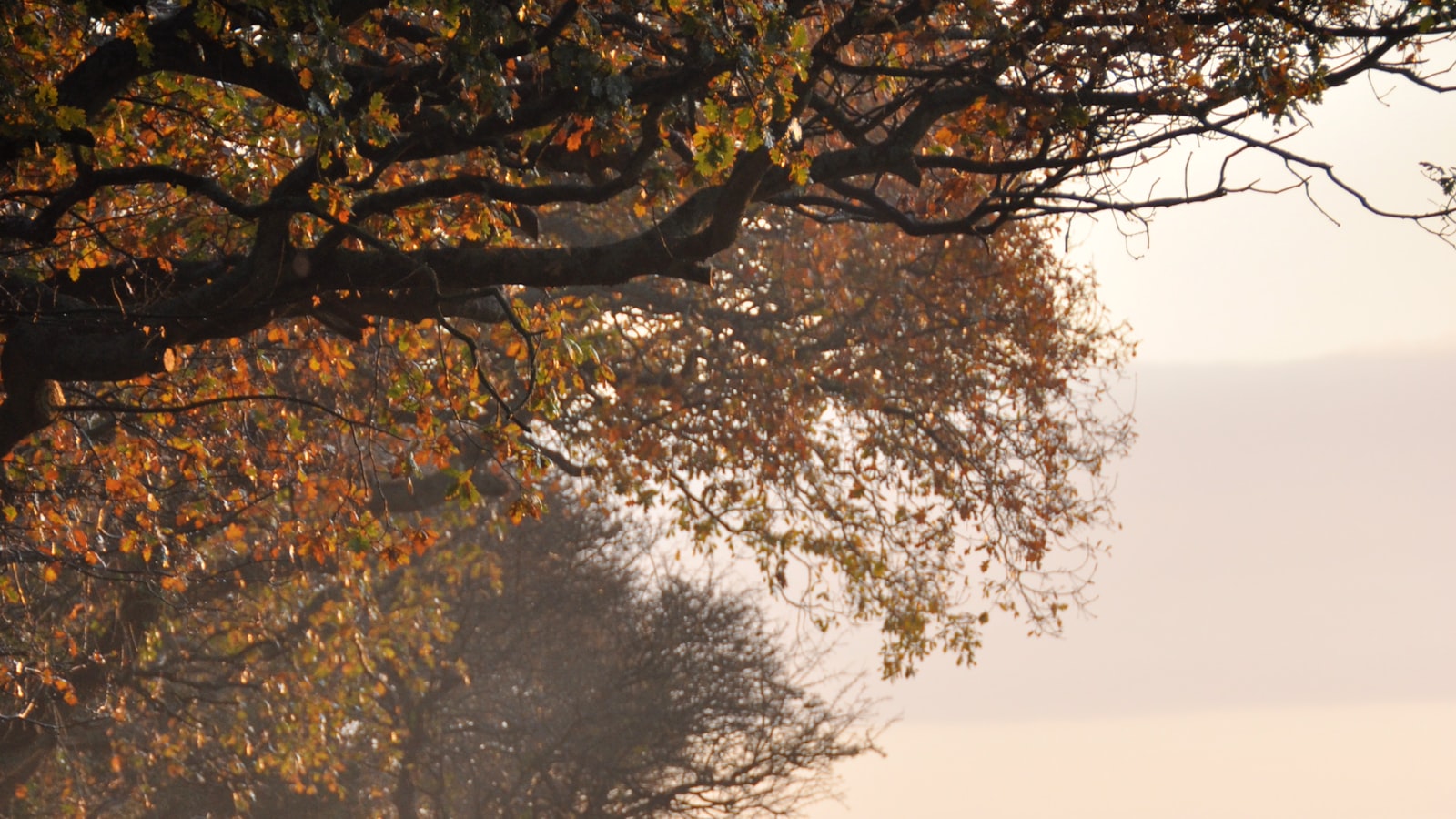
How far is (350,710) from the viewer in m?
22.9

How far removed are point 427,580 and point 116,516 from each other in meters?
13.8

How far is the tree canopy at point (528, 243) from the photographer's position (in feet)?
23.6

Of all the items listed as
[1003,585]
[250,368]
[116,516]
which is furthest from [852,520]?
[116,516]

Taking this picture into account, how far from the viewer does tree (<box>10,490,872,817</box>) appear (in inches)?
705

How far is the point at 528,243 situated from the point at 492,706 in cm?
1686

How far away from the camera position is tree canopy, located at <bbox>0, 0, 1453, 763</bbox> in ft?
23.6

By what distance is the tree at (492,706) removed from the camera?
17906 mm

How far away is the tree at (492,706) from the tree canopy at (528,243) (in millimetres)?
2888

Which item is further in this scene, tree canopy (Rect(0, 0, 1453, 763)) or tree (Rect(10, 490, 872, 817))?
tree (Rect(10, 490, 872, 817))

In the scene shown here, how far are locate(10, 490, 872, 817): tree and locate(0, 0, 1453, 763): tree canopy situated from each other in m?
2.89

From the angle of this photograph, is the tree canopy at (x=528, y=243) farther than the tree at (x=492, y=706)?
No

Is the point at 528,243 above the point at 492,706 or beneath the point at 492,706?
beneath

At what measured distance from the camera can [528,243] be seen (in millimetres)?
14062

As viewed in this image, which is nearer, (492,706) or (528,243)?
(528,243)
